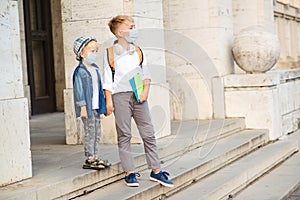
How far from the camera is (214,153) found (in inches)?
340

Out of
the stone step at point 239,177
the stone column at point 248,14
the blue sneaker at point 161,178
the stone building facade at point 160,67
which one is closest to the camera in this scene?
the stone building facade at point 160,67

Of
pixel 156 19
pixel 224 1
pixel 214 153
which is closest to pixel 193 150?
pixel 214 153

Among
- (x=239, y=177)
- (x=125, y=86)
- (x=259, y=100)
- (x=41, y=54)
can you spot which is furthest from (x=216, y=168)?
(x=41, y=54)

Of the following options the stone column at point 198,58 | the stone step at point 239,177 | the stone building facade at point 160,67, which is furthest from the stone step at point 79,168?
the stone column at point 198,58

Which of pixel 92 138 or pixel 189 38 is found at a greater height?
pixel 189 38

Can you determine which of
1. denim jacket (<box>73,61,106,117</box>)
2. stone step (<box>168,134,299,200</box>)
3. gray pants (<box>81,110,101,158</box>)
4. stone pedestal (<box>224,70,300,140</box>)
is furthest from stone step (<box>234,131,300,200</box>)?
denim jacket (<box>73,61,106,117</box>)

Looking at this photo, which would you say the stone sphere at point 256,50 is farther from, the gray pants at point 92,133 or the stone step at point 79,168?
the gray pants at point 92,133

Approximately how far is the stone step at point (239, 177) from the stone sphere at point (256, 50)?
5.69ft

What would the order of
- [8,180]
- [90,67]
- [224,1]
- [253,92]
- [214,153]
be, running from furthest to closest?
1. [224,1]
2. [253,92]
3. [214,153]
4. [90,67]
5. [8,180]

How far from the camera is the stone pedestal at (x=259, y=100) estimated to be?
435 inches

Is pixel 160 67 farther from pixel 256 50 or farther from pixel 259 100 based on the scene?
pixel 256 50

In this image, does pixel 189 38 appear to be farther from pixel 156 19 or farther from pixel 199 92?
pixel 156 19

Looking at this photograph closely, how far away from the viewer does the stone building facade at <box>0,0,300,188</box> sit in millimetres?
5934

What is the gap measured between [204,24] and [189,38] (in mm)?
379
